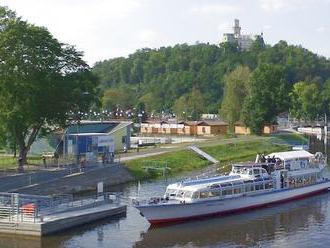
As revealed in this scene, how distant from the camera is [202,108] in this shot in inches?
7776

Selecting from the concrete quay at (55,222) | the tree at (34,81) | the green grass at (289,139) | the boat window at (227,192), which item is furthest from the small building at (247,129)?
the concrete quay at (55,222)

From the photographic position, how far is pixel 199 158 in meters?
Answer: 97.7

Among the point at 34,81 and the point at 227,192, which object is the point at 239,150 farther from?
the point at 227,192

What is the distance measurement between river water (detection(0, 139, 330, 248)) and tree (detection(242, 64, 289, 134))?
79964 millimetres

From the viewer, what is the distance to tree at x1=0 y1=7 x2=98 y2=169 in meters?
69.8

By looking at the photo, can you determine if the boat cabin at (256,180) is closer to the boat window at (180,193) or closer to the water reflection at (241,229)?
the boat window at (180,193)

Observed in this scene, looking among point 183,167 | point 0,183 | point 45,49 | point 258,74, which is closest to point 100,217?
point 0,183

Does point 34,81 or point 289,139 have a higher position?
point 34,81

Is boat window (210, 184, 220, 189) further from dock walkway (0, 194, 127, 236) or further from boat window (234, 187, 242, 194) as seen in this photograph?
dock walkway (0, 194, 127, 236)

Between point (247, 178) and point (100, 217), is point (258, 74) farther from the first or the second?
point (100, 217)

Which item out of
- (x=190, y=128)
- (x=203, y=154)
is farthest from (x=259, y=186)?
(x=190, y=128)

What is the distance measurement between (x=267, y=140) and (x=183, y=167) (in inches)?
1736

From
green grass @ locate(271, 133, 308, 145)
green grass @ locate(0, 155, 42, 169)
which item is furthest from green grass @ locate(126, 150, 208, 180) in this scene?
green grass @ locate(271, 133, 308, 145)

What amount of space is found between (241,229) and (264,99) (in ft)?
301
